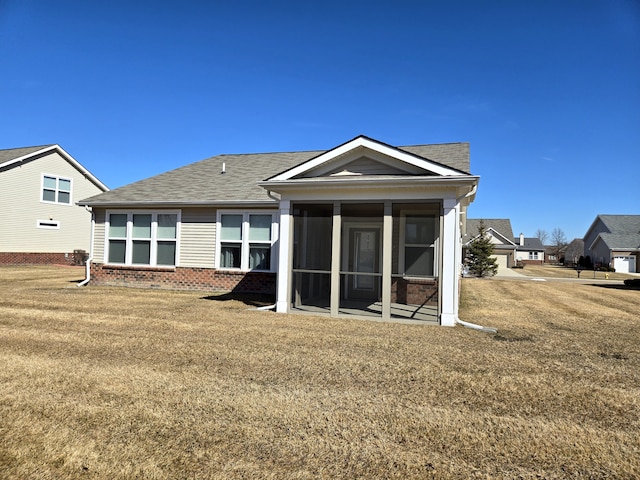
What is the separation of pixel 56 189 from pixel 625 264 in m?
54.1

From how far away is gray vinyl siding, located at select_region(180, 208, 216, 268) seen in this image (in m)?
13.0

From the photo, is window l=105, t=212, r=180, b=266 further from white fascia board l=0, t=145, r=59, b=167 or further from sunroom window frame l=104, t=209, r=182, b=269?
white fascia board l=0, t=145, r=59, b=167

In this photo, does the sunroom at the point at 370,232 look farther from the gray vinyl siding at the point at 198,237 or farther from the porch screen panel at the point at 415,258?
the gray vinyl siding at the point at 198,237

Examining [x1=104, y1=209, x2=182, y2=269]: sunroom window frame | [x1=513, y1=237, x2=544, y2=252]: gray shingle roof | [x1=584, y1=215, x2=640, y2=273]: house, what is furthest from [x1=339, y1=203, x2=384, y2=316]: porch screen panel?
[x1=513, y1=237, x2=544, y2=252]: gray shingle roof

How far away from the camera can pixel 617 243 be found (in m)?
43.9

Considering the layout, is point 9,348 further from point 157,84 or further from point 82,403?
point 157,84

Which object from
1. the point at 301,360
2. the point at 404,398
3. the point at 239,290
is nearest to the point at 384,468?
the point at 404,398

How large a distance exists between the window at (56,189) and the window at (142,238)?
1429 centimetres

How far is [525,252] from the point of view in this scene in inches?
2473

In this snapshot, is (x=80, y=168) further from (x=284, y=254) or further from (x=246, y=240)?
(x=284, y=254)

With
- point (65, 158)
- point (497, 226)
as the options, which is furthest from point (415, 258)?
point (497, 226)

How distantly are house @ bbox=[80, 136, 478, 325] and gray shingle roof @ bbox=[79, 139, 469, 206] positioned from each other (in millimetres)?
68

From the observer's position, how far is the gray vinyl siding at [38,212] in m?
22.2

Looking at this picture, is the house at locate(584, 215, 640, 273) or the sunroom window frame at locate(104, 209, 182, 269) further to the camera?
the house at locate(584, 215, 640, 273)
